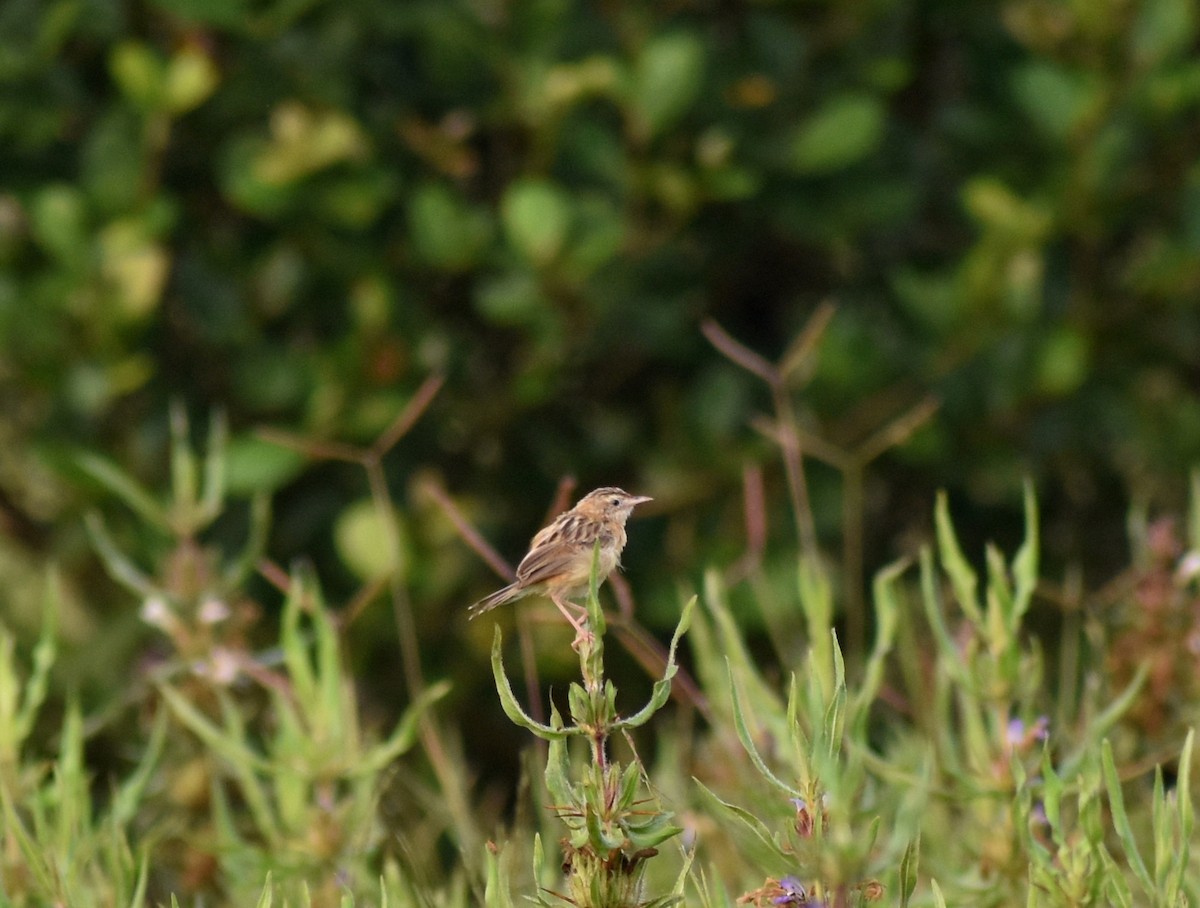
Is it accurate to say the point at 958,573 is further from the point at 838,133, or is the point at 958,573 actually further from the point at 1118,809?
the point at 838,133

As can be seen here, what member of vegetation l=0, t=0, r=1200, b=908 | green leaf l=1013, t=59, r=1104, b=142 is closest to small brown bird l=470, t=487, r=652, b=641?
vegetation l=0, t=0, r=1200, b=908

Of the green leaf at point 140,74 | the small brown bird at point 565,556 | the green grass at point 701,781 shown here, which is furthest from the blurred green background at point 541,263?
the small brown bird at point 565,556

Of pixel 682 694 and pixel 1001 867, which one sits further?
pixel 682 694

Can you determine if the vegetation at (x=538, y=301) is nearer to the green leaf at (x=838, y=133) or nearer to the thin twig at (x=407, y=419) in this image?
the green leaf at (x=838, y=133)

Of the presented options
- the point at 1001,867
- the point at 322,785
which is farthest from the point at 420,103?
the point at 1001,867

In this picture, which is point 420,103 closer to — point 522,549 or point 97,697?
point 522,549

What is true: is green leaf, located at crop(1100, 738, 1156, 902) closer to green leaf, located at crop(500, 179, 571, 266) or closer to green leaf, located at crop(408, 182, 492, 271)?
green leaf, located at crop(500, 179, 571, 266)

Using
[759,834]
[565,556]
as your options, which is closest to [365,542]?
[565,556]
